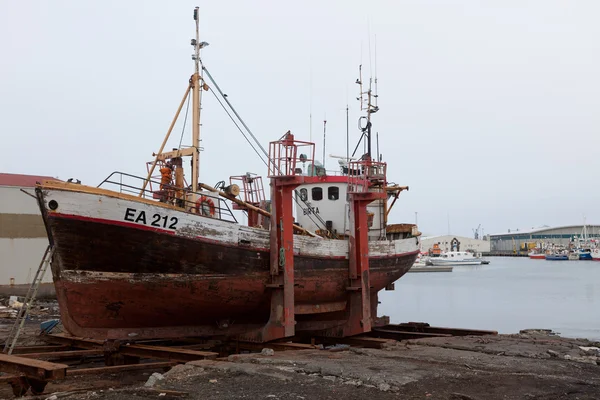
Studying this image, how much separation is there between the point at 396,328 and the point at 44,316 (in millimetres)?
11941

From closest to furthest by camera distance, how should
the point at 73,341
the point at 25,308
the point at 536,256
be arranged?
the point at 25,308 < the point at 73,341 < the point at 536,256

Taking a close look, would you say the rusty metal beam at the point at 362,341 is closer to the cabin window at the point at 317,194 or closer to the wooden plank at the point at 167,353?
the wooden plank at the point at 167,353

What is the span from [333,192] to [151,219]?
8.55 metres

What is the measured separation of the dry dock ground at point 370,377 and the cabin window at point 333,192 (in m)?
7.48

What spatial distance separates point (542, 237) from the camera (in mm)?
158625

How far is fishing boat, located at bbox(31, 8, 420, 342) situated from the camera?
10430mm

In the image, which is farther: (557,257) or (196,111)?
(557,257)

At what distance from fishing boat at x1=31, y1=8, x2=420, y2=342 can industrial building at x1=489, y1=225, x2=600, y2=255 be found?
Answer: 468 ft

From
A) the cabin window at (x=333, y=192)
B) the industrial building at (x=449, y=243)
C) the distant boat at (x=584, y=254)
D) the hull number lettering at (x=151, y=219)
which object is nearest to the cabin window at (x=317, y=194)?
the cabin window at (x=333, y=192)

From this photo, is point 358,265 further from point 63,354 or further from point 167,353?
point 63,354

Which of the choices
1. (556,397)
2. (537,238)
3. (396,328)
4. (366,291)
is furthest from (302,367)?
(537,238)

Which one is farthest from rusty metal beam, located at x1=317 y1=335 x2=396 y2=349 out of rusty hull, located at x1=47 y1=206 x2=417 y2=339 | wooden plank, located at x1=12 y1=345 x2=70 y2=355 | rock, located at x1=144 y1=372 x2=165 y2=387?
wooden plank, located at x1=12 y1=345 x2=70 y2=355

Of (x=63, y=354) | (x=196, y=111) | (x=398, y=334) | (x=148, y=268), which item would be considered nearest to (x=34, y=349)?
(x=63, y=354)

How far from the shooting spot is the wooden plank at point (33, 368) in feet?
23.6
